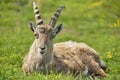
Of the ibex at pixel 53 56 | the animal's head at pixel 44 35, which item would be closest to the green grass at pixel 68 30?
the ibex at pixel 53 56

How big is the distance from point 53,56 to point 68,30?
8534mm

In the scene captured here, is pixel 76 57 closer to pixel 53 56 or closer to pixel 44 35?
pixel 53 56

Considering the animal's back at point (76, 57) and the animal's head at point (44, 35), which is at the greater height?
the animal's head at point (44, 35)

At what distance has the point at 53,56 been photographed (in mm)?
10953

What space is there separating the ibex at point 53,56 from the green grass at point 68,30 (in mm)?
378

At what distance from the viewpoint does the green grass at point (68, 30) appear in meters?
11.8

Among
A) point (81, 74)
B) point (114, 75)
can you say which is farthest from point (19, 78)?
point (114, 75)

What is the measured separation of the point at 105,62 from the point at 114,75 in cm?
151

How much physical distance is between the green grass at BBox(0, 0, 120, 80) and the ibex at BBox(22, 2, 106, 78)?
0.38 meters

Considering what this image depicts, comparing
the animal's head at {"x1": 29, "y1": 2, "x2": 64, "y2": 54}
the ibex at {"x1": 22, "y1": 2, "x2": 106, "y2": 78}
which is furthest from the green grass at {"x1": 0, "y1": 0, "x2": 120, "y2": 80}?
the animal's head at {"x1": 29, "y1": 2, "x2": 64, "y2": 54}

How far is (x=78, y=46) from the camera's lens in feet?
40.2

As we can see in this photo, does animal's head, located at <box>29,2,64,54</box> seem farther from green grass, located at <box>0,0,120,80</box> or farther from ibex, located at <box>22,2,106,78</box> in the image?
green grass, located at <box>0,0,120,80</box>

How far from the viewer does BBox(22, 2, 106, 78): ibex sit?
10.6 meters

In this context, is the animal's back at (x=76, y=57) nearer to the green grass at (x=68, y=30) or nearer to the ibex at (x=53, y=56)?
the ibex at (x=53, y=56)
